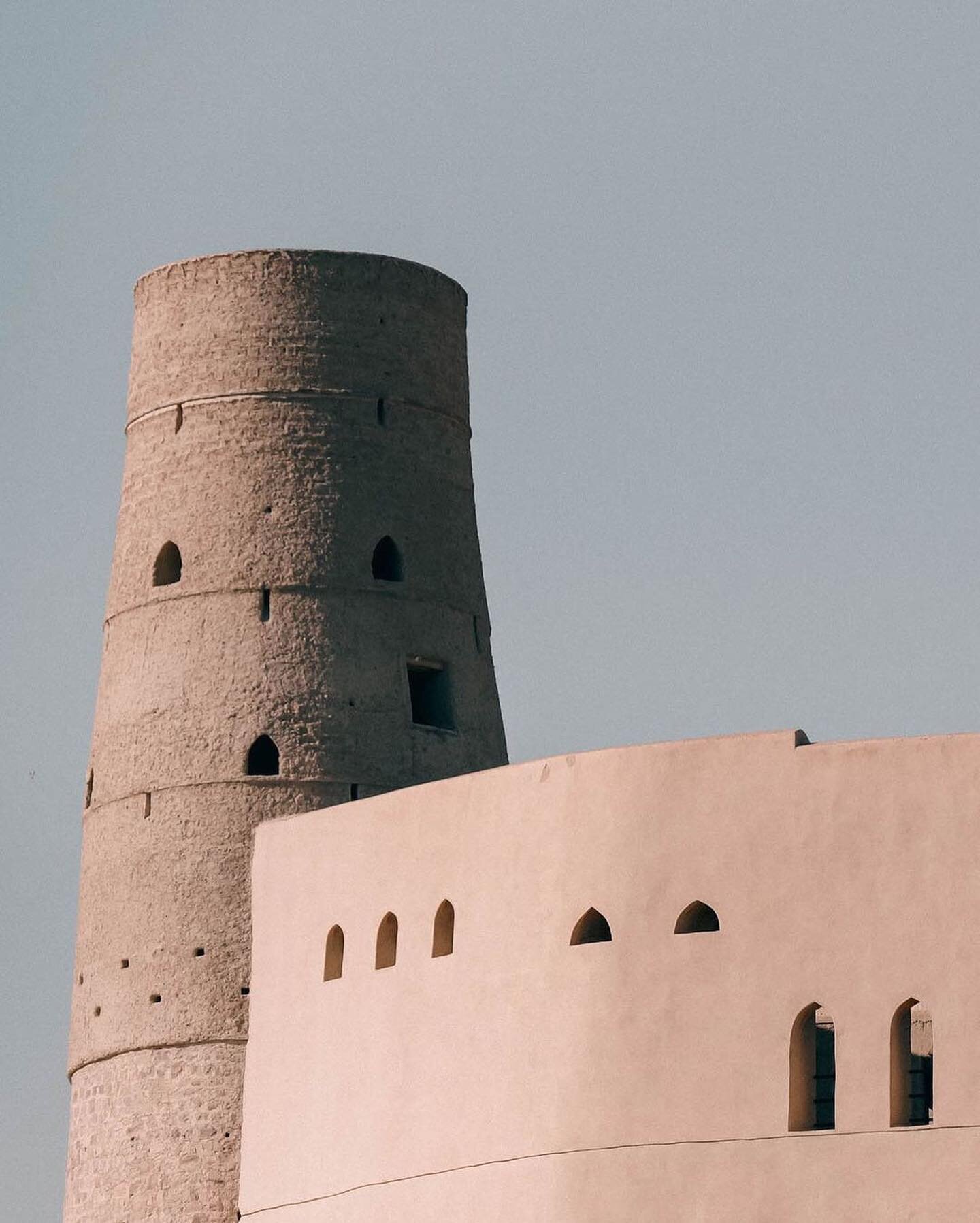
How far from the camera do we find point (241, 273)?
138 ft

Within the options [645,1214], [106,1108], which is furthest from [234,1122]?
[645,1214]

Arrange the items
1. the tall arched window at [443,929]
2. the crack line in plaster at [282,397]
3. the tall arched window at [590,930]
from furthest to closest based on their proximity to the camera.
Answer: the crack line in plaster at [282,397] < the tall arched window at [443,929] < the tall arched window at [590,930]

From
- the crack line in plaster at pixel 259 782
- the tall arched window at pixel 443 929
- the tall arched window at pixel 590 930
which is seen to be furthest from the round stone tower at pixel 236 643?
the tall arched window at pixel 590 930

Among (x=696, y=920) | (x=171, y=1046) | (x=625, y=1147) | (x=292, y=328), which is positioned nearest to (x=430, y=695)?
(x=292, y=328)

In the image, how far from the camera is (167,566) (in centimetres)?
4203

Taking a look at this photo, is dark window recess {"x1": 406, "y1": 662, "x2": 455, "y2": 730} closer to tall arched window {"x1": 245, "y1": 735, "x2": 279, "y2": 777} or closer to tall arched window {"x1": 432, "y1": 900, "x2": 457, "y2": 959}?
tall arched window {"x1": 245, "y1": 735, "x2": 279, "y2": 777}

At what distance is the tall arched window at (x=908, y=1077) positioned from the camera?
110ft

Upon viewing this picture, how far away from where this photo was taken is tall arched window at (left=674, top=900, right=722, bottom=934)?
3466cm

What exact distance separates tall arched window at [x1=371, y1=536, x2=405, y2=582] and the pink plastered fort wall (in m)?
4.50

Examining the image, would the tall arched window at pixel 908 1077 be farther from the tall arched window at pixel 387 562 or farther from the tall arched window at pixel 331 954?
the tall arched window at pixel 387 562

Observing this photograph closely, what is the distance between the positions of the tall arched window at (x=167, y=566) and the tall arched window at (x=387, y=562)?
6.45ft

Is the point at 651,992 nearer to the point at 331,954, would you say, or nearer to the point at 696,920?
the point at 696,920

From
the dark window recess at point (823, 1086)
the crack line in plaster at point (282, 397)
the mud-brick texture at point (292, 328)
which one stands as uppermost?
the mud-brick texture at point (292, 328)

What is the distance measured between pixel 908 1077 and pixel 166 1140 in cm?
906
